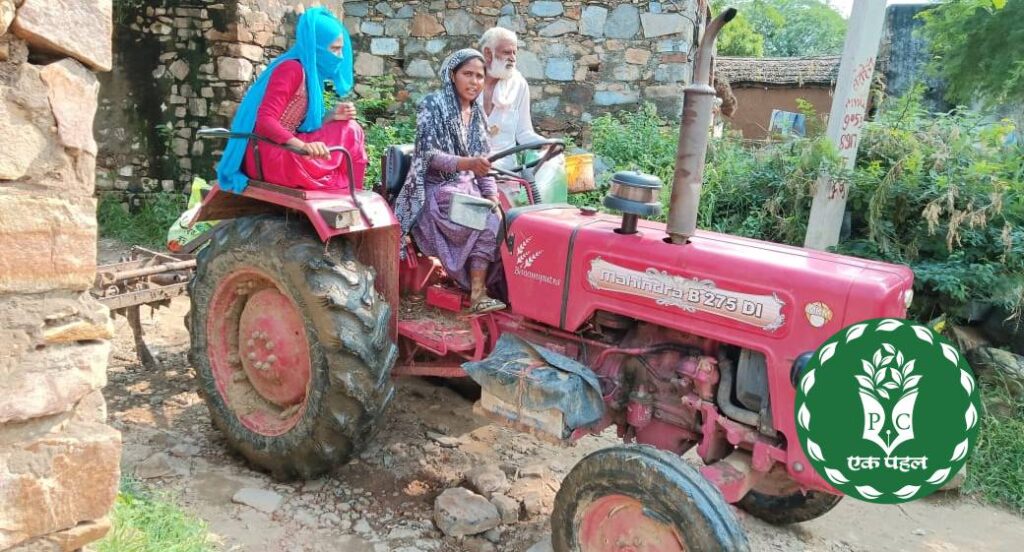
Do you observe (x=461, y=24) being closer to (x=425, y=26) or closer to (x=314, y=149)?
(x=425, y=26)

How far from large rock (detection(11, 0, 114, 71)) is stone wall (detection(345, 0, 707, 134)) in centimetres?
660

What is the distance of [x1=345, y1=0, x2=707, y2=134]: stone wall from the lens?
755 centimetres

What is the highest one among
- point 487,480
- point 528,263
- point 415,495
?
point 528,263

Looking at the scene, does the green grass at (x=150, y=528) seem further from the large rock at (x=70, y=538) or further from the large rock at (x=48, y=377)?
the large rock at (x=48, y=377)

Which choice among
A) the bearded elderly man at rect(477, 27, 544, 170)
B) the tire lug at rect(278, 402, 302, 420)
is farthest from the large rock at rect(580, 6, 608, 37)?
the tire lug at rect(278, 402, 302, 420)

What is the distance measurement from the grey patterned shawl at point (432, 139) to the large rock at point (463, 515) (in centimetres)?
125

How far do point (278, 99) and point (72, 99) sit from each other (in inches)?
79.6

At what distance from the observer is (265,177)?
11.6ft

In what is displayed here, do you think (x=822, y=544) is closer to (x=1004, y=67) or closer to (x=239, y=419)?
(x=239, y=419)

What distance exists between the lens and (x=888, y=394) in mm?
2244

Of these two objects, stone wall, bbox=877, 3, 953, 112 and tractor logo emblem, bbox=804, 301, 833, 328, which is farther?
stone wall, bbox=877, 3, 953, 112

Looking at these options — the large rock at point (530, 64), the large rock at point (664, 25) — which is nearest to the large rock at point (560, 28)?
the large rock at point (530, 64)

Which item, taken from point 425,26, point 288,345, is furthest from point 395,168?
point 425,26

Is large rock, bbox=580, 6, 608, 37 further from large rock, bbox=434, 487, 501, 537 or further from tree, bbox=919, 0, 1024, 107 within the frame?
large rock, bbox=434, 487, 501, 537
